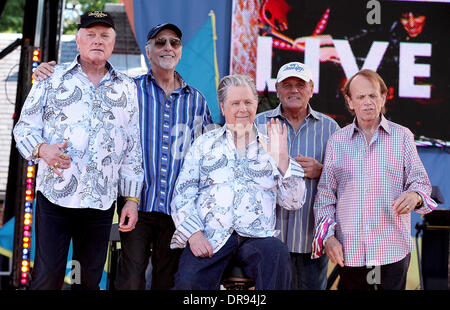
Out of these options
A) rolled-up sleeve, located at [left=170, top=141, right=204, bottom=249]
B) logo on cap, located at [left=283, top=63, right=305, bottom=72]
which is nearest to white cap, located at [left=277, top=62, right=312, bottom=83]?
logo on cap, located at [left=283, top=63, right=305, bottom=72]

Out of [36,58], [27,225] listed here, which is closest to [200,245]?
[27,225]

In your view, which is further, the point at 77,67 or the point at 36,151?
the point at 77,67

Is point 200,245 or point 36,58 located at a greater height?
point 36,58

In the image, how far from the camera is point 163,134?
3.86 meters

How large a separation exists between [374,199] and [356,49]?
2.12 meters

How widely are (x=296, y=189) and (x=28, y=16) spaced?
268 centimetres

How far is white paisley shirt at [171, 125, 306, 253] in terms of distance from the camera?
3393mm

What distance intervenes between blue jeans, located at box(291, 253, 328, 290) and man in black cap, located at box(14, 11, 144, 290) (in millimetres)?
1184

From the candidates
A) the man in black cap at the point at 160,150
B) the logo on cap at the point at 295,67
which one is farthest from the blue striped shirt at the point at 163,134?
the logo on cap at the point at 295,67

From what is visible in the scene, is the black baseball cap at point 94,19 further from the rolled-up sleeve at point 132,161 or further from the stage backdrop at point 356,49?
the stage backdrop at point 356,49

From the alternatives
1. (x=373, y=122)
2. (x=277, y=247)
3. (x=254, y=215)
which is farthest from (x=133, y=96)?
(x=373, y=122)

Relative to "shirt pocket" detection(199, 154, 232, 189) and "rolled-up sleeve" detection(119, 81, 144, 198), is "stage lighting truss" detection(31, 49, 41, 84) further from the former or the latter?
"shirt pocket" detection(199, 154, 232, 189)

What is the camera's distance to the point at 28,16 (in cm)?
475

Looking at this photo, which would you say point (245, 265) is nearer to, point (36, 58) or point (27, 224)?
point (27, 224)
